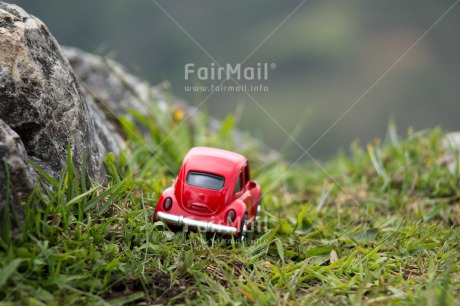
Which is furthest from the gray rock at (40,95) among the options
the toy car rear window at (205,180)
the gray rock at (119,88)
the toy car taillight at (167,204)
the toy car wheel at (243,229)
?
the gray rock at (119,88)

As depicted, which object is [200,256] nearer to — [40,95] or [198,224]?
[198,224]

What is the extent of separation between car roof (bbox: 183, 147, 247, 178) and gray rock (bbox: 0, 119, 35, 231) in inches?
45.4

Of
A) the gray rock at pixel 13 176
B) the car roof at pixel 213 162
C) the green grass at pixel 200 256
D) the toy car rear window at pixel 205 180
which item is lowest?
the green grass at pixel 200 256

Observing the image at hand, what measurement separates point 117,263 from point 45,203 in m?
0.55

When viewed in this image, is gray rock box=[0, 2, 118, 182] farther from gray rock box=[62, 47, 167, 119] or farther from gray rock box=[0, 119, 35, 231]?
gray rock box=[62, 47, 167, 119]

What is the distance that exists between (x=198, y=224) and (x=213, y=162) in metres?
0.48

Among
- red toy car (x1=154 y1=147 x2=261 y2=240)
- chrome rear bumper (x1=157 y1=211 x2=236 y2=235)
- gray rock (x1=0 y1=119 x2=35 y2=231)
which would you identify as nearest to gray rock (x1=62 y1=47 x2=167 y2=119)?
red toy car (x1=154 y1=147 x2=261 y2=240)

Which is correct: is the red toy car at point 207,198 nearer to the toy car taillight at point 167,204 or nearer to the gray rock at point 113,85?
the toy car taillight at point 167,204

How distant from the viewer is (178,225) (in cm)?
349

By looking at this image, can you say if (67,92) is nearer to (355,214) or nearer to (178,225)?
(178,225)

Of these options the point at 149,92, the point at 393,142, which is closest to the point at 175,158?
the point at 149,92

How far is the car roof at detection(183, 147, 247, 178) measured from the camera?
3.58 metres

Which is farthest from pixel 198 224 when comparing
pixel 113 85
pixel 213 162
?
pixel 113 85

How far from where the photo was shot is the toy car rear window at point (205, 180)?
3564 mm
